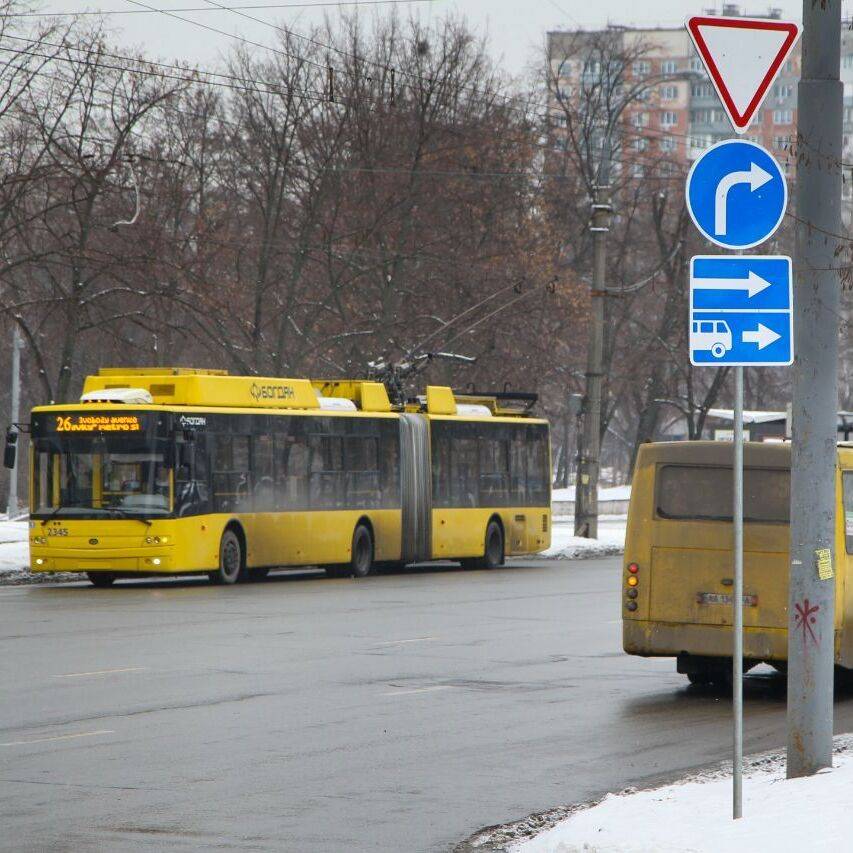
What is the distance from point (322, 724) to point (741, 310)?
501cm

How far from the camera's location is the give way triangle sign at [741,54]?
28.1 ft

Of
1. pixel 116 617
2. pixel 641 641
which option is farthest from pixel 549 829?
pixel 116 617

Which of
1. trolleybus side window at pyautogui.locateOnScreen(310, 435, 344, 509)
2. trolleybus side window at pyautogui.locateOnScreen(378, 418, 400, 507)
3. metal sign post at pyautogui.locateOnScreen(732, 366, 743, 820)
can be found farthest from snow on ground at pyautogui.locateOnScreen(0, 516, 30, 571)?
metal sign post at pyautogui.locateOnScreen(732, 366, 743, 820)

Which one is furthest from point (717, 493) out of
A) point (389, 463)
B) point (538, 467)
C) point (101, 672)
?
point (538, 467)

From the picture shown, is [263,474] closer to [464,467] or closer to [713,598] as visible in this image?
[464,467]

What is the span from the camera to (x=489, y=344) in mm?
48219

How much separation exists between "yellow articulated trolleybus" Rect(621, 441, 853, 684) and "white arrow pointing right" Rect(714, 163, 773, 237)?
6.52 metres

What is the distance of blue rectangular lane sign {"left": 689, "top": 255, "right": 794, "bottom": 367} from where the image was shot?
27.4ft

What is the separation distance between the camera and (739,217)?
8484 millimetres

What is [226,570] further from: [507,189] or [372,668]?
[507,189]

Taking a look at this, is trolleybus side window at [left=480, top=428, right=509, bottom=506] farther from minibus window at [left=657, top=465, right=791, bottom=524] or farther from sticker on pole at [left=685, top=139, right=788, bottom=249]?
sticker on pole at [left=685, top=139, right=788, bottom=249]

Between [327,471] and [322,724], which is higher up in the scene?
[327,471]

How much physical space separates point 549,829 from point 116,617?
13352 mm

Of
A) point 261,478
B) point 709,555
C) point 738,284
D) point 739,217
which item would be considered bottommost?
point 709,555
